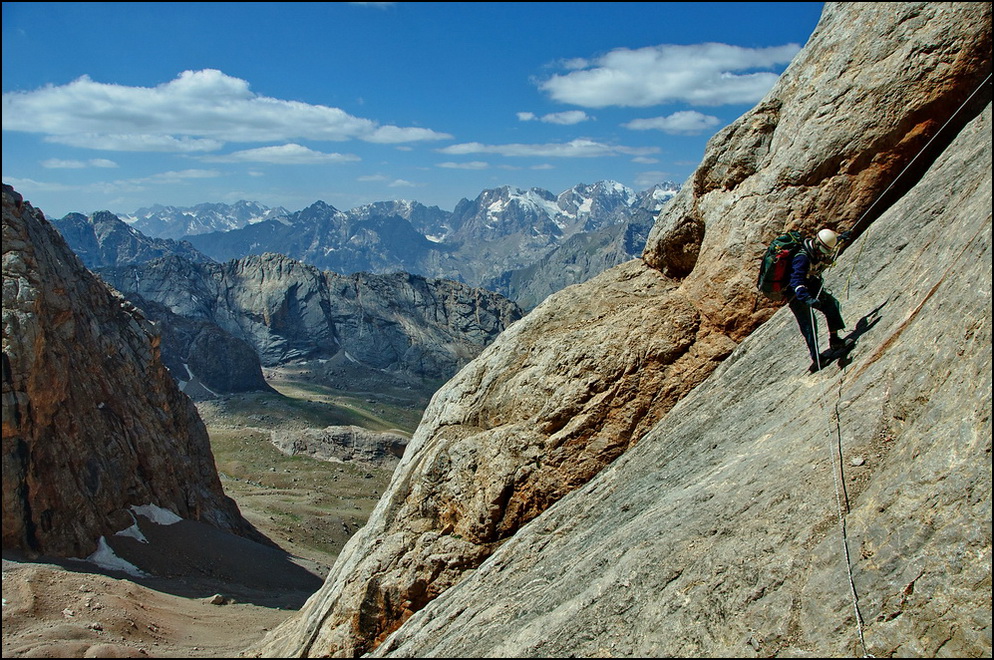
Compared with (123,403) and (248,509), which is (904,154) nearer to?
(123,403)

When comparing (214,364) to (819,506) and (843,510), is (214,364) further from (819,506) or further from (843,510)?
(843,510)

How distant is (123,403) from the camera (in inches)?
2552

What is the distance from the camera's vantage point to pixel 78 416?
5634 cm

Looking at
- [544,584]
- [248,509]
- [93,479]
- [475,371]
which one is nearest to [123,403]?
[93,479]

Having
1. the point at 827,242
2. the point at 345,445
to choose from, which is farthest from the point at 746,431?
the point at 345,445

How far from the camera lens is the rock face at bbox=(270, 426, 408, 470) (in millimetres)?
115750

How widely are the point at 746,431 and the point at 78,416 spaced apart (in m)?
59.2

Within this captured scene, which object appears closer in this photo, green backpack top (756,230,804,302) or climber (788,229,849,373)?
climber (788,229,849,373)

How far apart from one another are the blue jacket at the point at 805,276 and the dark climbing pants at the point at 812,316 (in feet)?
0.62

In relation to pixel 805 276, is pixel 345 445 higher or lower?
lower

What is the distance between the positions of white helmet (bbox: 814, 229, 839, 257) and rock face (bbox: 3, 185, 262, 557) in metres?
53.0

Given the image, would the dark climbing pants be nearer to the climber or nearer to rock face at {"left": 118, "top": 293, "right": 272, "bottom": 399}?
the climber

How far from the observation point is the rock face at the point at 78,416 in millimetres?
48562

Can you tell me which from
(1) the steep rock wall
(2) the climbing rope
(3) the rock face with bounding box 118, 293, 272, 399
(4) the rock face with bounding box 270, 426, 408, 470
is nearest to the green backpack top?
(1) the steep rock wall
